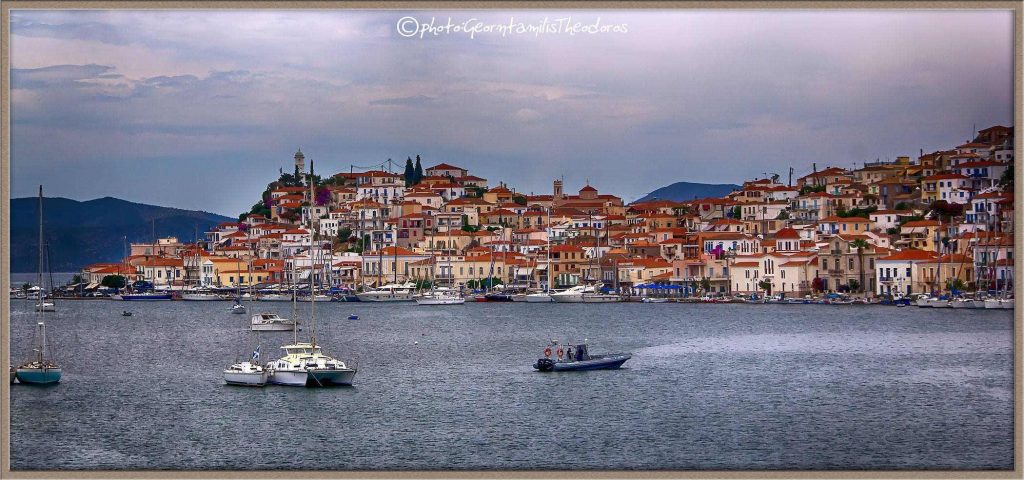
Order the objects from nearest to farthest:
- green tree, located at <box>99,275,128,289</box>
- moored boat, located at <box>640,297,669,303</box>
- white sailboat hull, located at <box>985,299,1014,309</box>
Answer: white sailboat hull, located at <box>985,299,1014,309</box> < moored boat, located at <box>640,297,669,303</box> < green tree, located at <box>99,275,128,289</box>

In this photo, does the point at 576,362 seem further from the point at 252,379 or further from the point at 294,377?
the point at 252,379

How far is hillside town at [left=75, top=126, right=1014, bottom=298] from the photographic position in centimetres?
3005

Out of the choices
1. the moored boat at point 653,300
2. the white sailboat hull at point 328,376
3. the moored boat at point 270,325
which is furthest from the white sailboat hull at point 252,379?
the moored boat at point 653,300

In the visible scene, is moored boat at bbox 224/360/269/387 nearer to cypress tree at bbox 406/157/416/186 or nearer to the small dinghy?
the small dinghy

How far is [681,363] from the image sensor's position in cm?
1518

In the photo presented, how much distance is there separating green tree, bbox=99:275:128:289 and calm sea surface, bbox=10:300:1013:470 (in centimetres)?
1847

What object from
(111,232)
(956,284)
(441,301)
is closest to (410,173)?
(111,232)

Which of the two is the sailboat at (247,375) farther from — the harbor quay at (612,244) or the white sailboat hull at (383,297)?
the white sailboat hull at (383,297)

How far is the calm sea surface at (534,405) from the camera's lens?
29.2 ft

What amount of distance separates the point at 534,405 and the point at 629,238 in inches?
1051

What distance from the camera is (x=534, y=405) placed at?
11484 mm


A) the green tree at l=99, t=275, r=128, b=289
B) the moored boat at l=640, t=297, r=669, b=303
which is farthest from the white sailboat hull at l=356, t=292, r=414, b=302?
the green tree at l=99, t=275, r=128, b=289

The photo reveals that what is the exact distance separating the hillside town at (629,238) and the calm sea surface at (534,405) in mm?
8836

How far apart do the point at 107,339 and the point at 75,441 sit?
404 inches
